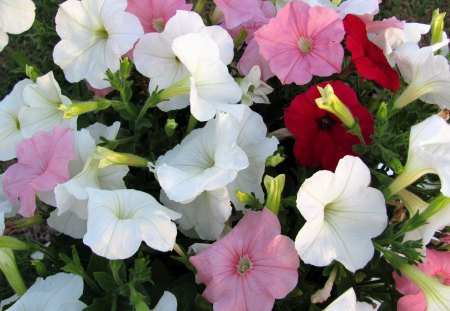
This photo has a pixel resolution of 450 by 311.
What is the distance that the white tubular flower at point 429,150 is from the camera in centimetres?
74

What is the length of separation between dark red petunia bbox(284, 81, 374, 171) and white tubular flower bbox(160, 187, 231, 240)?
15 centimetres

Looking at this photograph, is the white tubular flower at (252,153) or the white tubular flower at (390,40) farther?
the white tubular flower at (390,40)

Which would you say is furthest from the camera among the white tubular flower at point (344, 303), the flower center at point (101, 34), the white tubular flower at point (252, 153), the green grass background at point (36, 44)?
the green grass background at point (36, 44)

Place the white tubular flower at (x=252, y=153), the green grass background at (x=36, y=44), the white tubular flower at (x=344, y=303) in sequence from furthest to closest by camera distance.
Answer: the green grass background at (x=36, y=44), the white tubular flower at (x=252, y=153), the white tubular flower at (x=344, y=303)

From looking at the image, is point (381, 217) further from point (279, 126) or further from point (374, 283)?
point (279, 126)

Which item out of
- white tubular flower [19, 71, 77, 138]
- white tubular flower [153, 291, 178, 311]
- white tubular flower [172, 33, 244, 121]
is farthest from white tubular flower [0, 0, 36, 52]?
white tubular flower [153, 291, 178, 311]

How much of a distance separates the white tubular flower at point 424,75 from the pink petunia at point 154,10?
14.5 inches

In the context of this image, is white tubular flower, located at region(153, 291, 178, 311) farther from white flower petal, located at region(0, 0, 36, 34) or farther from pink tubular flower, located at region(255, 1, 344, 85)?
white flower petal, located at region(0, 0, 36, 34)

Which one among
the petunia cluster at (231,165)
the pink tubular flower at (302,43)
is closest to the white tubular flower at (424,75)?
the petunia cluster at (231,165)

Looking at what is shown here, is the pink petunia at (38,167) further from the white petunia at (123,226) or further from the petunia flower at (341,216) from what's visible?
the petunia flower at (341,216)

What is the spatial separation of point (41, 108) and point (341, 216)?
512mm

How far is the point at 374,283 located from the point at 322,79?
35 centimetres

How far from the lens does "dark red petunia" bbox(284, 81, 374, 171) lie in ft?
2.80

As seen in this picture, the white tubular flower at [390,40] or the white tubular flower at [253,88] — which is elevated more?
the white tubular flower at [390,40]
